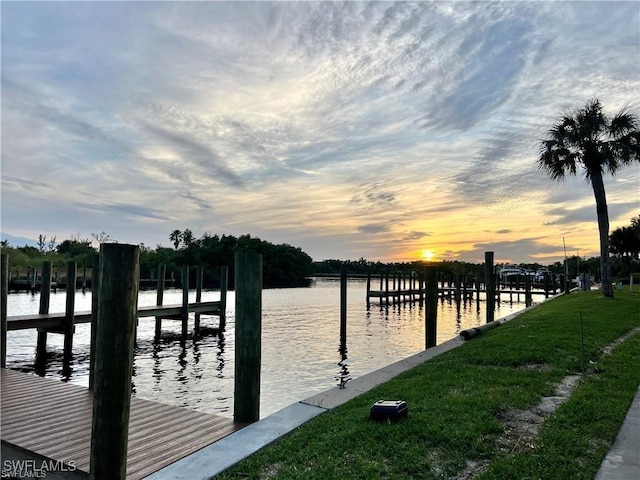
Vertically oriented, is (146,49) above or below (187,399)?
above

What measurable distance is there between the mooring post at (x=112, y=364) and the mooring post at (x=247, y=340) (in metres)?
2.16

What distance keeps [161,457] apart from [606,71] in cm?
1789

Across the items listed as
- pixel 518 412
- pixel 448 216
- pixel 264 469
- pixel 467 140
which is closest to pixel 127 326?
pixel 264 469

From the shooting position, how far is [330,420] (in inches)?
211

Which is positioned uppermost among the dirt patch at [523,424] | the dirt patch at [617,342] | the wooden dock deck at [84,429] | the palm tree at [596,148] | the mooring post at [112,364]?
the palm tree at [596,148]

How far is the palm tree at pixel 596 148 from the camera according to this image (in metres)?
25.2

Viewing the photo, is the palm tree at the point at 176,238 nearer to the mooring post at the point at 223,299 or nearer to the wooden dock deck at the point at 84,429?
the mooring post at the point at 223,299

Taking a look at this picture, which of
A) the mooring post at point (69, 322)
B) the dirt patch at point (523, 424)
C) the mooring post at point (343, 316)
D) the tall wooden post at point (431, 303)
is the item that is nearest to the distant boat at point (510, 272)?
the mooring post at point (343, 316)

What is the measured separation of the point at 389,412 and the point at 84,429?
4.40 m

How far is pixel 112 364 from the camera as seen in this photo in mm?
4094

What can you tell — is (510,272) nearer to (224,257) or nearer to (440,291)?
(440,291)

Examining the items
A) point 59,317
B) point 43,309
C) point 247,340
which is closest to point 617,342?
point 247,340

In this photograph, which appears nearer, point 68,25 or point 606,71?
point 68,25

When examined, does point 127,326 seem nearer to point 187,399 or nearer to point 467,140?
point 187,399
